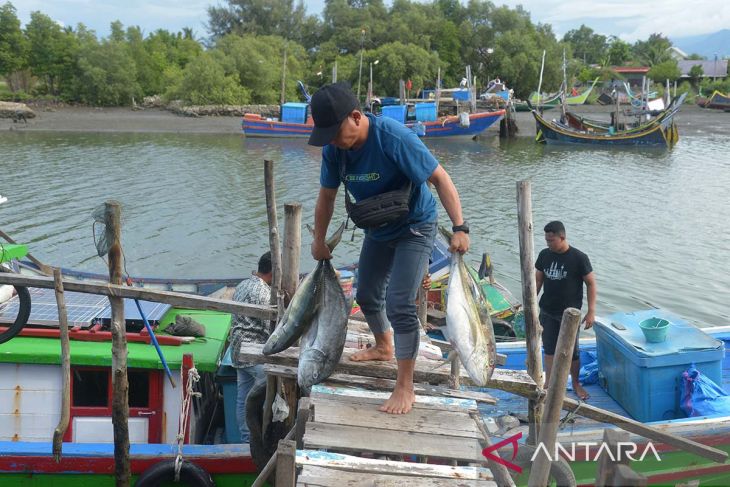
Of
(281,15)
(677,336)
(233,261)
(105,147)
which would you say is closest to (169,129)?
(105,147)

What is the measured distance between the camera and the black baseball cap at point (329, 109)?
405 centimetres

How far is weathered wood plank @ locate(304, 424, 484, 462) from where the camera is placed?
4074 mm

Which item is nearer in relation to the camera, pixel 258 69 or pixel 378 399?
pixel 378 399

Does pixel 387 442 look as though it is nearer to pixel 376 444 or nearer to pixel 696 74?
pixel 376 444

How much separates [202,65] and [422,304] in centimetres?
4955

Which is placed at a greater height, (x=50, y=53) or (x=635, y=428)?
(x=50, y=53)

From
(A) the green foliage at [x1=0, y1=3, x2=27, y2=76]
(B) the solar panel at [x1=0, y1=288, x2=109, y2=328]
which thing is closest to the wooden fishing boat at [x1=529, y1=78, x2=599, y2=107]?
(A) the green foliage at [x1=0, y1=3, x2=27, y2=76]

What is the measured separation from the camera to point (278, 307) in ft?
17.9

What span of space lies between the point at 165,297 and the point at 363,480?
2403mm

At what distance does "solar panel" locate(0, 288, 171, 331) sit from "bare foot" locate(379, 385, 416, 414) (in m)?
3.18

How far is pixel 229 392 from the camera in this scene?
21.5ft

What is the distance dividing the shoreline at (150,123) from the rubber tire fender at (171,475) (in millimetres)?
37632

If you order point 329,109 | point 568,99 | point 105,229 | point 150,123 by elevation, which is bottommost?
point 105,229

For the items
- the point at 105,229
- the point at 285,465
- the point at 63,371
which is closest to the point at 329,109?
the point at 285,465
